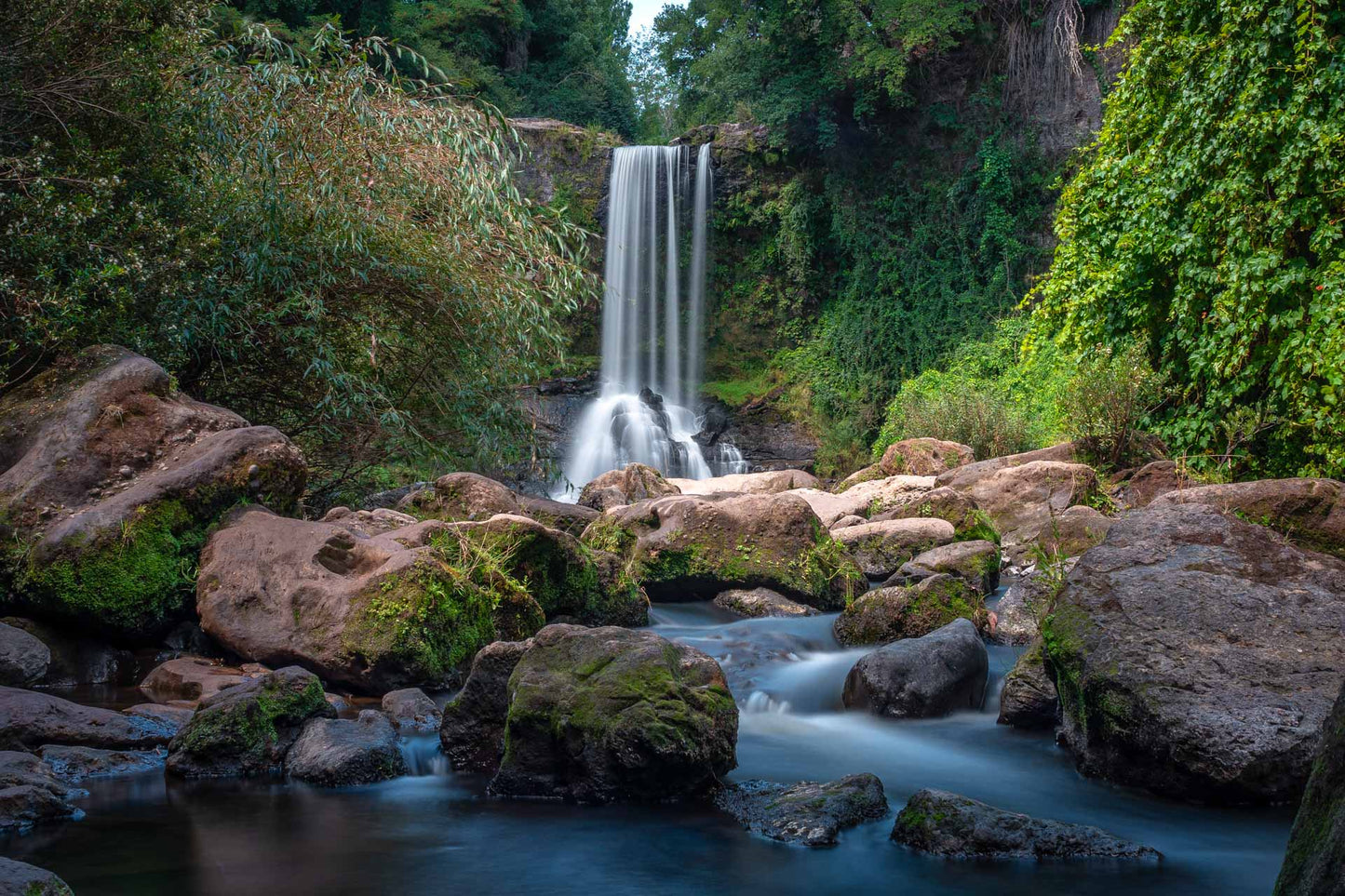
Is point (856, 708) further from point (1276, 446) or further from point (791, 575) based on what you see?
point (1276, 446)

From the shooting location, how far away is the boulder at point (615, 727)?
16.2 feet

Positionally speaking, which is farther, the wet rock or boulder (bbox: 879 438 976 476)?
boulder (bbox: 879 438 976 476)

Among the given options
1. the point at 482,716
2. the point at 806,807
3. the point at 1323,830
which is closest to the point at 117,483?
the point at 482,716

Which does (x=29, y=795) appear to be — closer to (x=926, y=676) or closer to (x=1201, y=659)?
(x=926, y=676)

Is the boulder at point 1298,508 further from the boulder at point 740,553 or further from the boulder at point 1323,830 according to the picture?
the boulder at point 1323,830

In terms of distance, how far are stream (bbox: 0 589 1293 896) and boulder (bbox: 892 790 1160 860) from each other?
2.2 inches

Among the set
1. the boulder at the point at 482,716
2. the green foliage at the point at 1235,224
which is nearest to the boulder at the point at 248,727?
the boulder at the point at 482,716

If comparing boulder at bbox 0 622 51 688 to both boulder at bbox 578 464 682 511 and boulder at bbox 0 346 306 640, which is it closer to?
boulder at bbox 0 346 306 640

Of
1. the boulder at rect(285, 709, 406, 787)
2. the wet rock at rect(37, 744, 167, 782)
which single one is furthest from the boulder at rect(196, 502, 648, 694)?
the wet rock at rect(37, 744, 167, 782)

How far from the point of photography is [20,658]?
6.31m

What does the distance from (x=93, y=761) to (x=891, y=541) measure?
8.00 meters

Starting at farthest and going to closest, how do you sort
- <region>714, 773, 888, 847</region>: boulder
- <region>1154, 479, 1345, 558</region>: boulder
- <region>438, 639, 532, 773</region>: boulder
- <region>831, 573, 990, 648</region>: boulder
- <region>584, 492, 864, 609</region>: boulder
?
<region>584, 492, 864, 609</region>: boulder, <region>831, 573, 990, 648</region>: boulder, <region>1154, 479, 1345, 558</region>: boulder, <region>438, 639, 532, 773</region>: boulder, <region>714, 773, 888, 847</region>: boulder

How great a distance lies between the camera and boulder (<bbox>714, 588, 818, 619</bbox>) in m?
9.70

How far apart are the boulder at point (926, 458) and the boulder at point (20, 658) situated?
39.4 ft
